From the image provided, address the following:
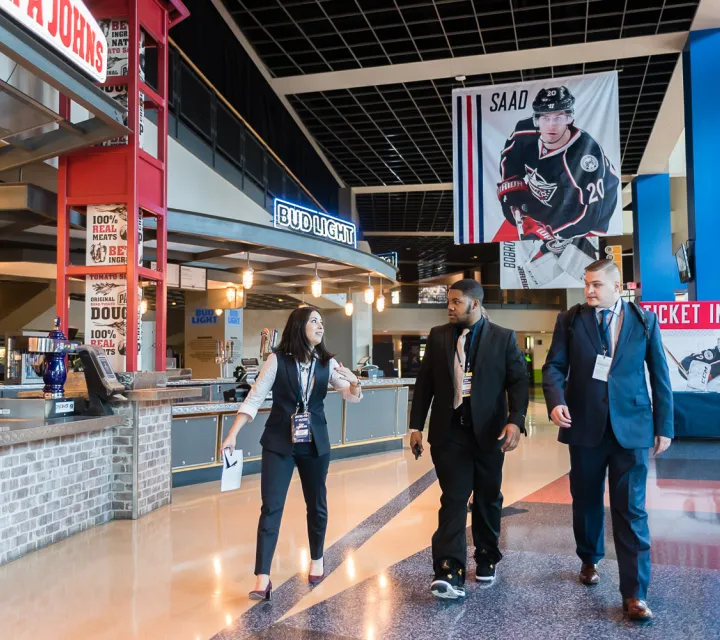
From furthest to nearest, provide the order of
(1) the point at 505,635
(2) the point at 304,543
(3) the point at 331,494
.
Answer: (3) the point at 331,494 → (2) the point at 304,543 → (1) the point at 505,635

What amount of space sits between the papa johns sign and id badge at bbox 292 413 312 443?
2.57 meters

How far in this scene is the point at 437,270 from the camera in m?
38.4

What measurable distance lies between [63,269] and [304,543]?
9.71 feet

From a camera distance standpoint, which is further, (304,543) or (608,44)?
(608,44)

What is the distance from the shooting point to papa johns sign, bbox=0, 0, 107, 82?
3.78 metres

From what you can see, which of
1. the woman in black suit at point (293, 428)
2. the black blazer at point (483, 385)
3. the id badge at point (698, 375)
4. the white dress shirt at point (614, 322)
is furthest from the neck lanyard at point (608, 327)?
the id badge at point (698, 375)

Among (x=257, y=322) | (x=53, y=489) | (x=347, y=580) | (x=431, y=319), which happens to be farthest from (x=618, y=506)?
(x=431, y=319)

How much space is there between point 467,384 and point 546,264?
5991mm

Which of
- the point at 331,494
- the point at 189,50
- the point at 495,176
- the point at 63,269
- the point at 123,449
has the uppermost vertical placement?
the point at 189,50

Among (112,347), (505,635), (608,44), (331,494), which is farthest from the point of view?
(608,44)

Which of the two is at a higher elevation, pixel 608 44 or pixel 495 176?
pixel 608 44

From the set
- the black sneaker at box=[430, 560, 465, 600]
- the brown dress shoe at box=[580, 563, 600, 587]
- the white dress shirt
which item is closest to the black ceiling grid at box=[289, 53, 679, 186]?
the white dress shirt

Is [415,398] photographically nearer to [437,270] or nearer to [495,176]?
[495,176]

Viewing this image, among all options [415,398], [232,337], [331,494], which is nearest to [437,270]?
[232,337]
